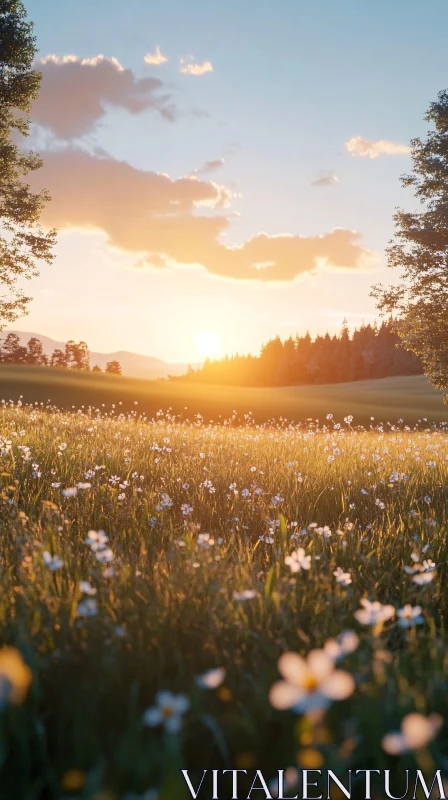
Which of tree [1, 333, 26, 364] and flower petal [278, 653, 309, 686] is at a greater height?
tree [1, 333, 26, 364]

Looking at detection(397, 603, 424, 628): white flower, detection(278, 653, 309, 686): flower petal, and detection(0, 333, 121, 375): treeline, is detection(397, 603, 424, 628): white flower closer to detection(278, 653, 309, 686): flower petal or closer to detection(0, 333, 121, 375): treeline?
detection(278, 653, 309, 686): flower petal

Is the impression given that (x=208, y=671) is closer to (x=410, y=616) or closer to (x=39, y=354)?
(x=410, y=616)

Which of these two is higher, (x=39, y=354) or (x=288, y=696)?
(x=39, y=354)

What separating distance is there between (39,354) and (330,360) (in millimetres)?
66718

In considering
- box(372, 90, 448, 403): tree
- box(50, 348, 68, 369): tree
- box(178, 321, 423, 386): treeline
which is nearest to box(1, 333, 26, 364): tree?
box(50, 348, 68, 369): tree

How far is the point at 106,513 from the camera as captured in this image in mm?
5000

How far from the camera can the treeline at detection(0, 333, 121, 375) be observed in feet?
354

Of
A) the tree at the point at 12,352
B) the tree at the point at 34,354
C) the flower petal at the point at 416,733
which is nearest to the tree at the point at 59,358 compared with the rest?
the tree at the point at 34,354

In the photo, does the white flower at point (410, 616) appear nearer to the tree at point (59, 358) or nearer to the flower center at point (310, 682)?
the flower center at point (310, 682)

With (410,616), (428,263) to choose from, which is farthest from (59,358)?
(410,616)

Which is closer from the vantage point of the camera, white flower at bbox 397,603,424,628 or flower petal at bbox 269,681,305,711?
flower petal at bbox 269,681,305,711

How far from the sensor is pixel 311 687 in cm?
115

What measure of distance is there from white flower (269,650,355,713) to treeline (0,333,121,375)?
10210cm

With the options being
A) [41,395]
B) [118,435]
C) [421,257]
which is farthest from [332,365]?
[118,435]
